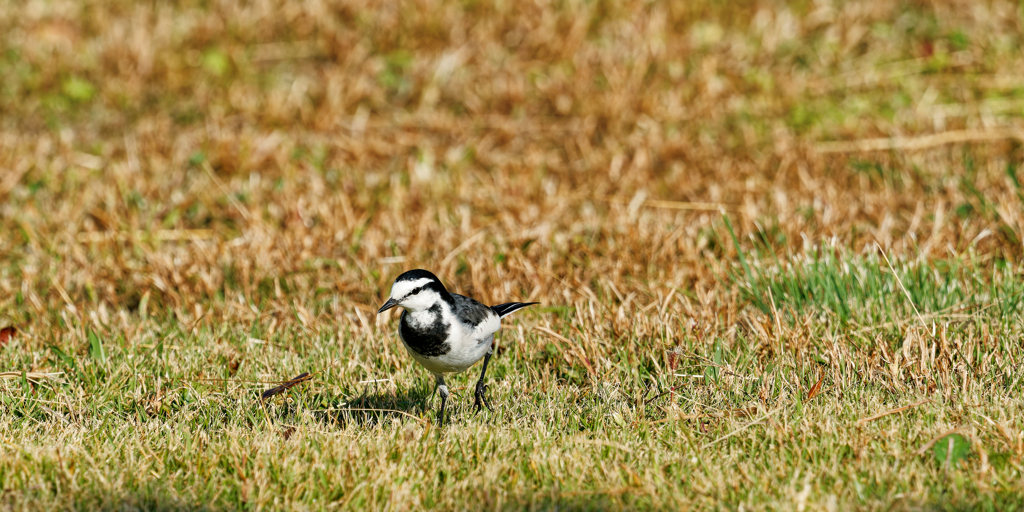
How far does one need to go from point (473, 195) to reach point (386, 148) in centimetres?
119

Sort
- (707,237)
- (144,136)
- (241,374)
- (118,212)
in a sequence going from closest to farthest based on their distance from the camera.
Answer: (241,374) → (707,237) → (118,212) → (144,136)

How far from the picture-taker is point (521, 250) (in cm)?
563

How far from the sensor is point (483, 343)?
3.83m

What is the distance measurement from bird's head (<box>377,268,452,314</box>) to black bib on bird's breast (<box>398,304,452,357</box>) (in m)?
0.04

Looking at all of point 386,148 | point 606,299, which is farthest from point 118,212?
point 606,299

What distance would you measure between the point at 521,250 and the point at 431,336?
206 centimetres

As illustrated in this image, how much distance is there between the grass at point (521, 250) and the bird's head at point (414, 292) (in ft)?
1.60

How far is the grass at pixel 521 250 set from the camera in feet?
10.9

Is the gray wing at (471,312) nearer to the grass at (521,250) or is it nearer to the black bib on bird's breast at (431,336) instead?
the black bib on bird's breast at (431,336)

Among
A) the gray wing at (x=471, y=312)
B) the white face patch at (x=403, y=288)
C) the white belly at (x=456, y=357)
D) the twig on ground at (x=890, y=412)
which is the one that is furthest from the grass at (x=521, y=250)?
the white face patch at (x=403, y=288)

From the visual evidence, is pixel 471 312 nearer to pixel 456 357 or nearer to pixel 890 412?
pixel 456 357

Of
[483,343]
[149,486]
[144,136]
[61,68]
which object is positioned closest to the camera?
[149,486]

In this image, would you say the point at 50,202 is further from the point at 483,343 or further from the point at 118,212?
the point at 483,343

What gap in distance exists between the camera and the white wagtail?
3.64 meters
